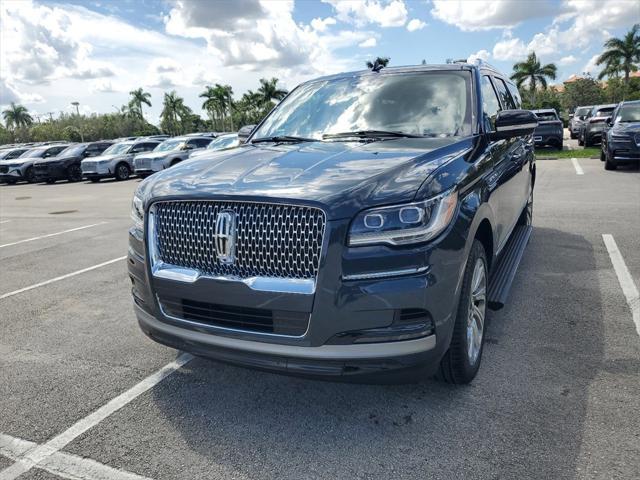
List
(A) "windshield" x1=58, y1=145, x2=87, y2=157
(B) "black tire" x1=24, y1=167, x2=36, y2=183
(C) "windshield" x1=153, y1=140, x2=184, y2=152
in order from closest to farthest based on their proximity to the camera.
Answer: (C) "windshield" x1=153, y1=140, x2=184, y2=152 < (B) "black tire" x1=24, y1=167, x2=36, y2=183 < (A) "windshield" x1=58, y1=145, x2=87, y2=157

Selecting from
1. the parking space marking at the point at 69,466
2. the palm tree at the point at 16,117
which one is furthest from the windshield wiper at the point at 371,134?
the palm tree at the point at 16,117

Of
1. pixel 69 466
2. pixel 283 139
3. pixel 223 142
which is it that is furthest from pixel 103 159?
pixel 69 466

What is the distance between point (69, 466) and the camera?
260 centimetres

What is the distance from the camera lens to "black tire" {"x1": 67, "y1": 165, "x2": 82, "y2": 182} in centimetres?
2477

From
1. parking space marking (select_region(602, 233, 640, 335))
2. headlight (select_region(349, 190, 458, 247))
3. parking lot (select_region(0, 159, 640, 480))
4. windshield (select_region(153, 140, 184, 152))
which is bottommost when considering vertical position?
parking space marking (select_region(602, 233, 640, 335))

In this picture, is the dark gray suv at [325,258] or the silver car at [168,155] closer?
the dark gray suv at [325,258]

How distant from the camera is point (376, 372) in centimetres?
251

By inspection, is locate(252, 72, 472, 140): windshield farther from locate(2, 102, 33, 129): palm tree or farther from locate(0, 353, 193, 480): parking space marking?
locate(2, 102, 33, 129): palm tree

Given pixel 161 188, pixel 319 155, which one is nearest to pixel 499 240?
pixel 319 155

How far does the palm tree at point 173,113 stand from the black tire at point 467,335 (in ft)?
278

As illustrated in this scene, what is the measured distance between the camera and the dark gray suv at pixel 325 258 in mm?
2473

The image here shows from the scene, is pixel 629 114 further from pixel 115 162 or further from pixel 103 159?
pixel 103 159

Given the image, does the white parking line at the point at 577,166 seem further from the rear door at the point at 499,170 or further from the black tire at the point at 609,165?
the rear door at the point at 499,170

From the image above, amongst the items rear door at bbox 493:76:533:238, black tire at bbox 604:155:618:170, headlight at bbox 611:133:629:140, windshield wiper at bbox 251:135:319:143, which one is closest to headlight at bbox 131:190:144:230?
windshield wiper at bbox 251:135:319:143
